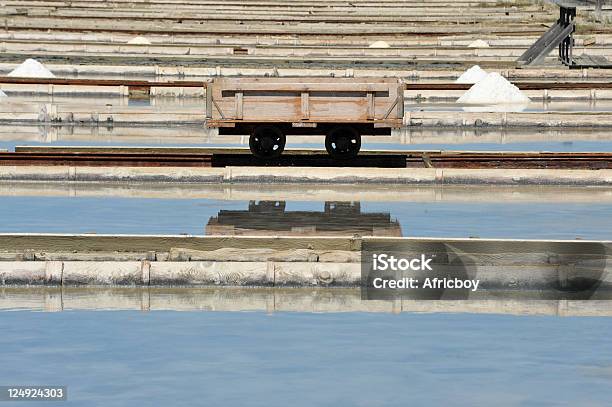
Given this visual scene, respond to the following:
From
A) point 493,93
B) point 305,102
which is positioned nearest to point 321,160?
point 305,102

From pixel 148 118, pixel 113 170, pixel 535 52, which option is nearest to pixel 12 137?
pixel 148 118

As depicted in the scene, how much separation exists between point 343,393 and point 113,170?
1335 cm

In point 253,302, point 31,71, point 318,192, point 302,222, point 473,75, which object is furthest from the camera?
point 473,75

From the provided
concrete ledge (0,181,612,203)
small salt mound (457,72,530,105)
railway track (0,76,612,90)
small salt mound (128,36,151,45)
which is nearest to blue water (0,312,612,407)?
Answer: concrete ledge (0,181,612,203)

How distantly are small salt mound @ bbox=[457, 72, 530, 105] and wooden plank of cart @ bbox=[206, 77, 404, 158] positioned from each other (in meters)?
14.4

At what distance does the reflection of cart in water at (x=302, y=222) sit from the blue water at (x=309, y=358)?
13.7 ft

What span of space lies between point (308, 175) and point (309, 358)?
11347mm

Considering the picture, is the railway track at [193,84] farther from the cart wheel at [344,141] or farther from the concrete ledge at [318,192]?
the concrete ledge at [318,192]

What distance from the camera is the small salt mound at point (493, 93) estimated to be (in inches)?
1479

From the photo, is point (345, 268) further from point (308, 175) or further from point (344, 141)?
point (344, 141)

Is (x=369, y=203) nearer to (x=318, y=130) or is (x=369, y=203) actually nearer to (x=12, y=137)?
(x=318, y=130)

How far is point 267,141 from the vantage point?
2377 cm

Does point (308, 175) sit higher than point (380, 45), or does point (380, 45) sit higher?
point (380, 45)

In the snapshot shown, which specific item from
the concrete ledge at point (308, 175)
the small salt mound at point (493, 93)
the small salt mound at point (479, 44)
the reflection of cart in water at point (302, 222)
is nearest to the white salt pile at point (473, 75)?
the small salt mound at point (493, 93)
